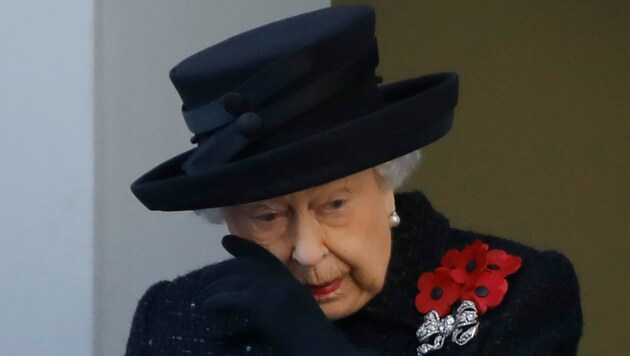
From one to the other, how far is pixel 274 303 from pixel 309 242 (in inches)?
3.2

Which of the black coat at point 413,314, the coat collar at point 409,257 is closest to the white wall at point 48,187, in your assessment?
the black coat at point 413,314

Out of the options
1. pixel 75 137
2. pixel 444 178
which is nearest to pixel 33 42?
pixel 75 137

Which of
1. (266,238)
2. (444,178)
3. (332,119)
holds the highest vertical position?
(332,119)

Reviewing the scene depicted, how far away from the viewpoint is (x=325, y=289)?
4.25 feet

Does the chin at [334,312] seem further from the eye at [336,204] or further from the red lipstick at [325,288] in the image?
the eye at [336,204]

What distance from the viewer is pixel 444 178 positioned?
2.31 meters

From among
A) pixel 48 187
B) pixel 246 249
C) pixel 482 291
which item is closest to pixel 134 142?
pixel 48 187

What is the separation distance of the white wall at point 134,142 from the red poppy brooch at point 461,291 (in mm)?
697

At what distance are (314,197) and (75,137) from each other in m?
0.73

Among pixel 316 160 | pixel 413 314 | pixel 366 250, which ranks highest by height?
pixel 316 160

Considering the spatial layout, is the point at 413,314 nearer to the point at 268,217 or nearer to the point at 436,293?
the point at 436,293

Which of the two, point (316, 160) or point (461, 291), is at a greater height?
point (316, 160)

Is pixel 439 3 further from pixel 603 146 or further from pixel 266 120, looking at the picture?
pixel 266 120

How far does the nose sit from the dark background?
3.44ft
